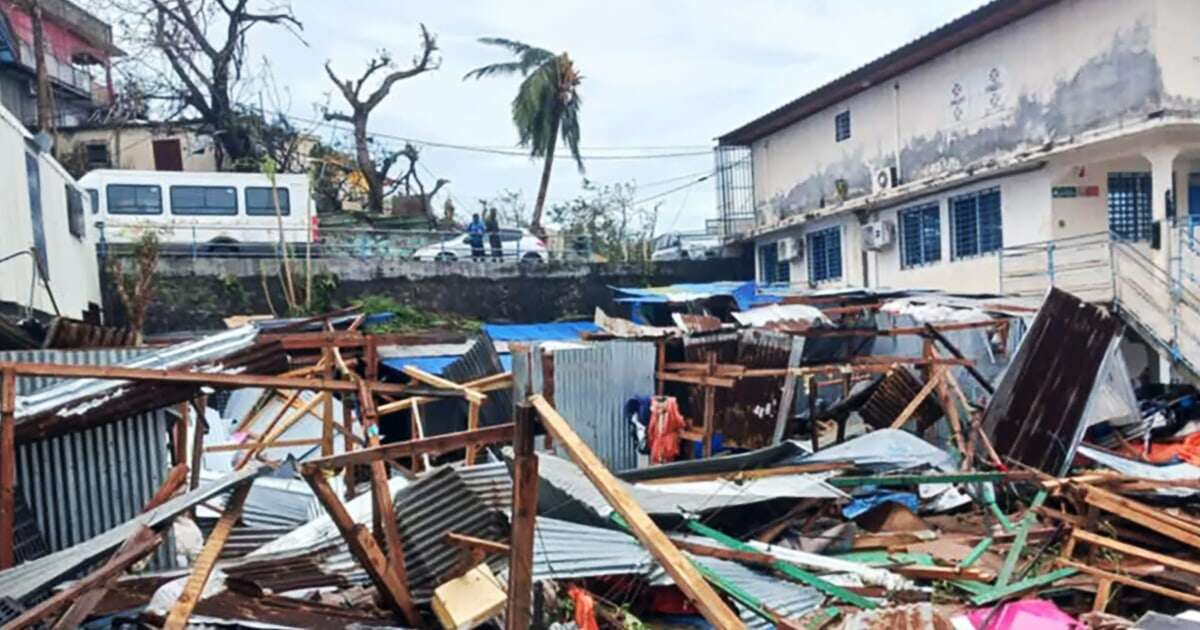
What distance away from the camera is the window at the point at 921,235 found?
19688 millimetres

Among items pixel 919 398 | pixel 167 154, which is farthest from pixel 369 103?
pixel 919 398

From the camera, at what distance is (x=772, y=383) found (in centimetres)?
1141

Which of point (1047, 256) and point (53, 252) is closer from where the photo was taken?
point (53, 252)

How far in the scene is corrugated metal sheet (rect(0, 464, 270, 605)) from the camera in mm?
4023

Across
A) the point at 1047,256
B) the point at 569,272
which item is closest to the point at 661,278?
the point at 569,272

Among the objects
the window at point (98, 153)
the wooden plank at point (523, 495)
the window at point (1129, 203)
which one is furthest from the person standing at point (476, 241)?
the wooden plank at point (523, 495)

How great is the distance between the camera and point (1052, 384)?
9.39 meters

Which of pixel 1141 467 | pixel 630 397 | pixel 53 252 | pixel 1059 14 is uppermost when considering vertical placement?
pixel 1059 14

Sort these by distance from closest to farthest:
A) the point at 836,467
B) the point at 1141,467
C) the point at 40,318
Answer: the point at 836,467 < the point at 1141,467 < the point at 40,318

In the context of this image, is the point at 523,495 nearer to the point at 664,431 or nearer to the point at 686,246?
the point at 664,431

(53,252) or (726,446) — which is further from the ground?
(53,252)

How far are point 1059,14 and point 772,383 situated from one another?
1010 cm

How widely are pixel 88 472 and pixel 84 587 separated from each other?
2719 mm

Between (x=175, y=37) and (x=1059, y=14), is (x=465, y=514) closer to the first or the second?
(x=1059, y=14)
